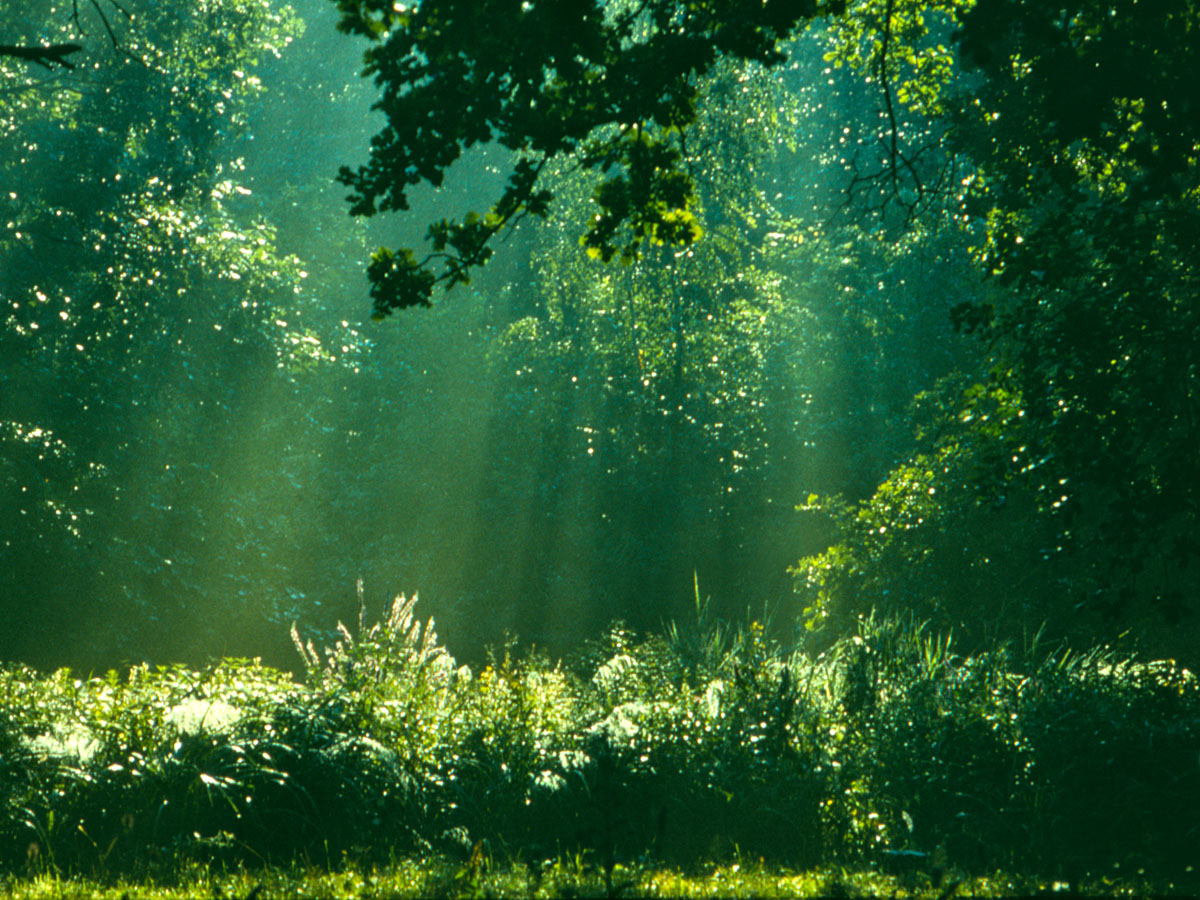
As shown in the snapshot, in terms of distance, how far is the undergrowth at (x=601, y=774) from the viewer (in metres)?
5.43

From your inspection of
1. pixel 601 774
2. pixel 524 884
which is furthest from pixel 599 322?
pixel 524 884

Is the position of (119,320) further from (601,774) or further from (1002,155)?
(1002,155)

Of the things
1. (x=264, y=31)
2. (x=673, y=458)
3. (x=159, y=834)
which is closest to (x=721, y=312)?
(x=673, y=458)

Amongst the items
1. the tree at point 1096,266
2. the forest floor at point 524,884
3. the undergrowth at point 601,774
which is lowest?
the forest floor at point 524,884

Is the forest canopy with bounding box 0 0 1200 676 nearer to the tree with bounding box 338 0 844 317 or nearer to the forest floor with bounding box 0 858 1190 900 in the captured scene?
the tree with bounding box 338 0 844 317

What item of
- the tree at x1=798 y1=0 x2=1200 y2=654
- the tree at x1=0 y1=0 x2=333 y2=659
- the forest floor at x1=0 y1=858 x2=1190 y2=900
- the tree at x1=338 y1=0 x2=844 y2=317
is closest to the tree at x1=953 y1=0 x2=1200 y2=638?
the tree at x1=798 y1=0 x2=1200 y2=654

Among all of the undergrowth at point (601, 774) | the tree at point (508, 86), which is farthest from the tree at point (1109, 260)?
the tree at point (508, 86)

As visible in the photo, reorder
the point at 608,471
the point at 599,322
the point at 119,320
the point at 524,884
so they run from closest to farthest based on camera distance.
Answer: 1. the point at 524,884
2. the point at 119,320
3. the point at 599,322
4. the point at 608,471

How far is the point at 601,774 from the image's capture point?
19.5 feet

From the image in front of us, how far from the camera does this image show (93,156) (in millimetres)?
15203

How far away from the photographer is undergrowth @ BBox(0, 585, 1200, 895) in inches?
214

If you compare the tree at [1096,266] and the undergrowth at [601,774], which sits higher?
the tree at [1096,266]

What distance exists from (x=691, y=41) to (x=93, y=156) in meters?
13.2

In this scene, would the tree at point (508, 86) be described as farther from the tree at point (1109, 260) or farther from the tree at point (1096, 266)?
the tree at point (1109, 260)
